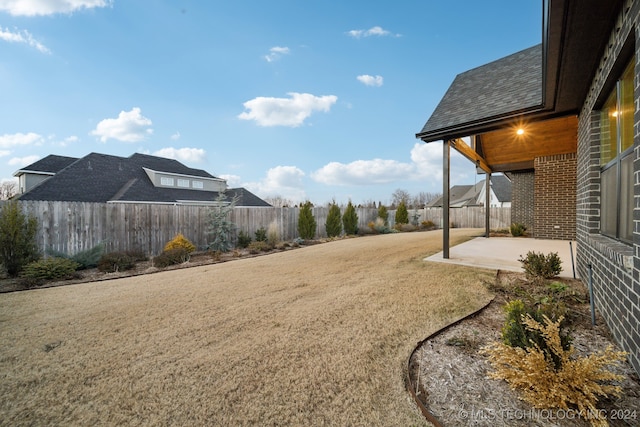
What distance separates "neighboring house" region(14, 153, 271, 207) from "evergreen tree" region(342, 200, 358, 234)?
558 cm

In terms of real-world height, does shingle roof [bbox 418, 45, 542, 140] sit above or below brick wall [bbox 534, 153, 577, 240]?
above

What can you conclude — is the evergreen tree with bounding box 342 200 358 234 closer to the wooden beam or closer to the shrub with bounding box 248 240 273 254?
the shrub with bounding box 248 240 273 254

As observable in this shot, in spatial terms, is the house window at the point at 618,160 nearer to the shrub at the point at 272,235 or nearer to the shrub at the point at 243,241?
the shrub at the point at 272,235

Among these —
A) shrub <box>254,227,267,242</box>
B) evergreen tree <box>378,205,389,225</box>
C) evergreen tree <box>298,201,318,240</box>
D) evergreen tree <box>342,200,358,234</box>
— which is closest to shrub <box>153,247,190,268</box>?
shrub <box>254,227,267,242</box>

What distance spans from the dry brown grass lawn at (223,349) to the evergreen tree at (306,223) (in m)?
6.97

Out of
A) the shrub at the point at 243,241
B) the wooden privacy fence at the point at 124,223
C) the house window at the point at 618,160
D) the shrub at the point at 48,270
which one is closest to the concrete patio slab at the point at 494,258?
the house window at the point at 618,160

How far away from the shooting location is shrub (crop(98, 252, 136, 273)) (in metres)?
5.63

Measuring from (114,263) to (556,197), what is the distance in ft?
43.1

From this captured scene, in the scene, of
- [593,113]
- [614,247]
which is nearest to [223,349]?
[614,247]

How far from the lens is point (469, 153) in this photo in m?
7.71

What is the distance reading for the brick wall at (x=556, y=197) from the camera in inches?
328

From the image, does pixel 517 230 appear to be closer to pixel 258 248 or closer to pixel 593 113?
pixel 593 113

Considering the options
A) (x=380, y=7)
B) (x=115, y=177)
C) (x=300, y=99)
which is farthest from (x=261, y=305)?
(x=115, y=177)

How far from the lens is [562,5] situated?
7.09ft
